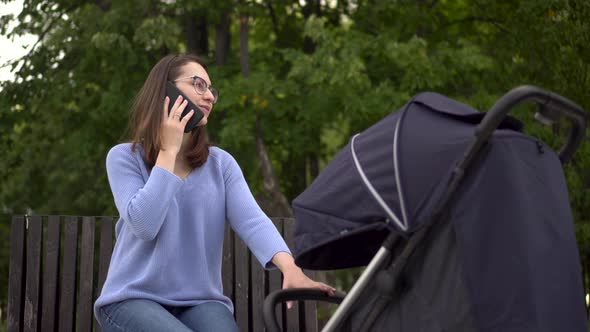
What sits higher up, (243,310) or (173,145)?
(173,145)

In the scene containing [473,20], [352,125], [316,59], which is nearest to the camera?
[316,59]

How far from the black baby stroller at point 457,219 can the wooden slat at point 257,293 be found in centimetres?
170

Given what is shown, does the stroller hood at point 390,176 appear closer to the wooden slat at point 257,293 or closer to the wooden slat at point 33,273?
the wooden slat at point 257,293

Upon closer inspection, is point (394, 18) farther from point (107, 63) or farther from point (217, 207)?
point (217, 207)

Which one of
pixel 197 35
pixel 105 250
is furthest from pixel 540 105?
pixel 197 35

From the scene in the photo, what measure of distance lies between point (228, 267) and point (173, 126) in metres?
1.35

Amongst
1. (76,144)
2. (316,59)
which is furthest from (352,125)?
(76,144)

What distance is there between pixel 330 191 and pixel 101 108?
9.16 m

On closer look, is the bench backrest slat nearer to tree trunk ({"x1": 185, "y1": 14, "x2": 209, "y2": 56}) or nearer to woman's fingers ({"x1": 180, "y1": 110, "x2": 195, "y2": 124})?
woman's fingers ({"x1": 180, "y1": 110, "x2": 195, "y2": 124})

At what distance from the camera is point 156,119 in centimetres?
353

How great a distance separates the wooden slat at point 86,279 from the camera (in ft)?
14.7

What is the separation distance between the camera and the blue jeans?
3.18 meters

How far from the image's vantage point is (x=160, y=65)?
3.67 meters

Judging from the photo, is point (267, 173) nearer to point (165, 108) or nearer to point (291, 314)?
point (291, 314)
